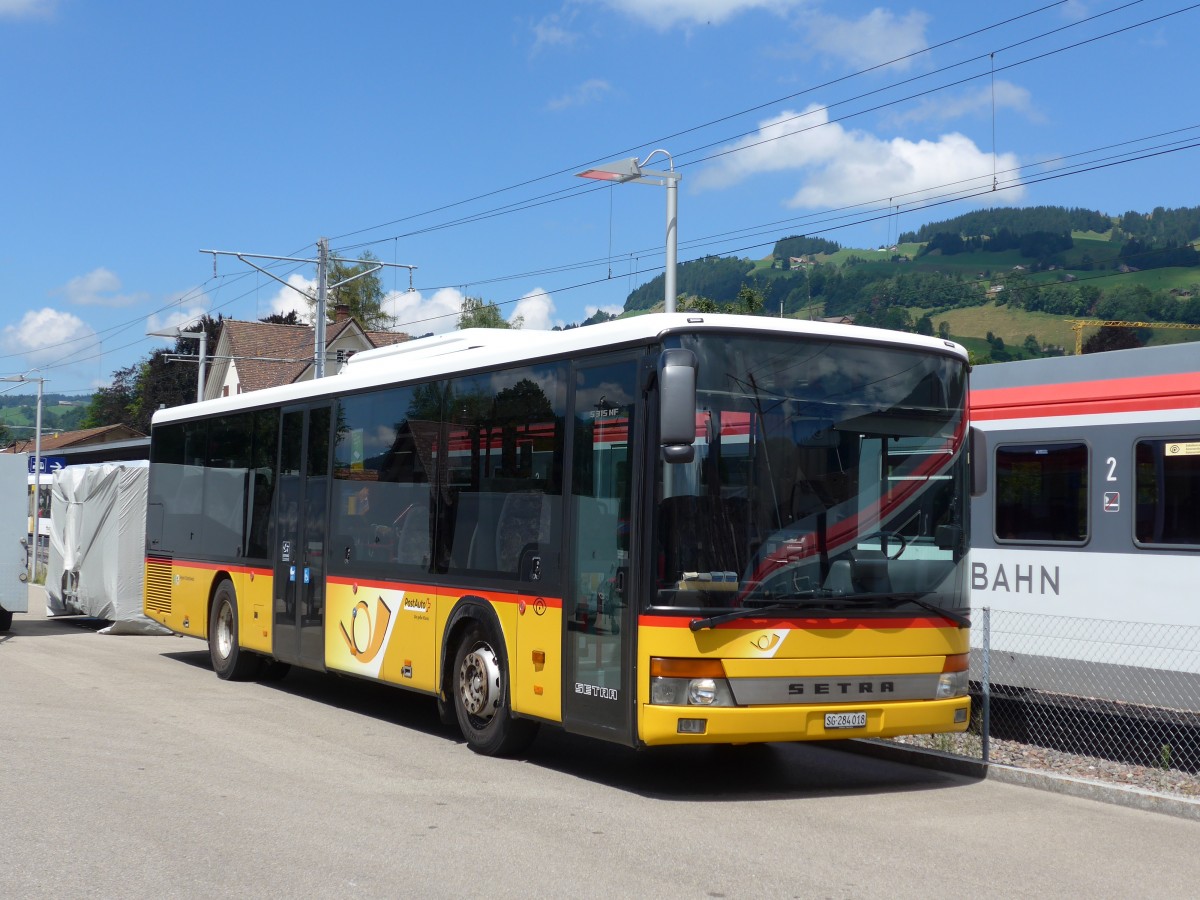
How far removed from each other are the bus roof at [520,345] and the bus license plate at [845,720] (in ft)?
8.19

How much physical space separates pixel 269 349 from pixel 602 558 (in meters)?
66.8

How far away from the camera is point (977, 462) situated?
10172mm

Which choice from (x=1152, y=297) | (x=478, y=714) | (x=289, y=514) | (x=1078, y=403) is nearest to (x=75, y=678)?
(x=289, y=514)

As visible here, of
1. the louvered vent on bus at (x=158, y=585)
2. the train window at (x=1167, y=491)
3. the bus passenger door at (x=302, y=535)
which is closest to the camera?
the train window at (x=1167, y=491)

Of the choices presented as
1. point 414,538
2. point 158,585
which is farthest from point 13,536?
point 414,538

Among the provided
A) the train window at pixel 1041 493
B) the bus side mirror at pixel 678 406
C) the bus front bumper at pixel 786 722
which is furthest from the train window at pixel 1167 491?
the bus side mirror at pixel 678 406

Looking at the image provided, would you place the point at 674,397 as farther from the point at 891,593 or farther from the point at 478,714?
the point at 478,714

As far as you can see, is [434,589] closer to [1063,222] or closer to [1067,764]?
[1067,764]

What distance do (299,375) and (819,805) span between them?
6361cm

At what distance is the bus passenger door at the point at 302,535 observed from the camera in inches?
545

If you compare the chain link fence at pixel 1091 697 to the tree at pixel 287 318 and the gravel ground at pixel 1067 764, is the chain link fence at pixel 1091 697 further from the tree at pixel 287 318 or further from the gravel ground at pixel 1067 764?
the tree at pixel 287 318

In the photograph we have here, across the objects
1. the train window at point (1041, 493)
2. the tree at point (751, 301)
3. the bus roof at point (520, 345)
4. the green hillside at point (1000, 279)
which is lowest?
the train window at point (1041, 493)

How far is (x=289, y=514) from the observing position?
14.6 m

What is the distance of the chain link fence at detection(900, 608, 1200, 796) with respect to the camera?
1090cm
